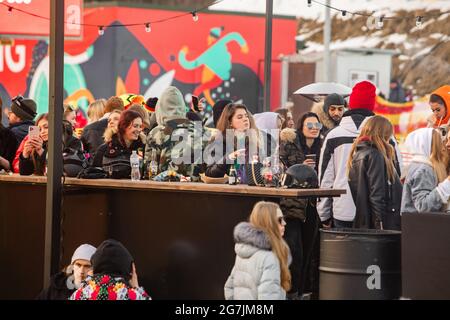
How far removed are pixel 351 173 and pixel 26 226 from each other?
2.81 metres

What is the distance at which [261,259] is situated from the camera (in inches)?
264

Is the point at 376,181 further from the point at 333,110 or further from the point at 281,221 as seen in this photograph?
the point at 333,110

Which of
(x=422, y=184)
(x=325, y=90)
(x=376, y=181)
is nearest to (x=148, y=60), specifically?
(x=325, y=90)

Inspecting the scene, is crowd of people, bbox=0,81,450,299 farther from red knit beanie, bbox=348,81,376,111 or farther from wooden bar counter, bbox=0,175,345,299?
wooden bar counter, bbox=0,175,345,299

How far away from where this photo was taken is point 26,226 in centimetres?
878

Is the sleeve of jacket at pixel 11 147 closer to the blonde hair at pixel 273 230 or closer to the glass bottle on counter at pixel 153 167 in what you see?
the glass bottle on counter at pixel 153 167

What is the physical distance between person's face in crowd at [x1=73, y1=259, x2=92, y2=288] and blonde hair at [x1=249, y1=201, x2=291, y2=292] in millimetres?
1329

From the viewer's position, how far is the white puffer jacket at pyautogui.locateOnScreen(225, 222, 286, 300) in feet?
21.8

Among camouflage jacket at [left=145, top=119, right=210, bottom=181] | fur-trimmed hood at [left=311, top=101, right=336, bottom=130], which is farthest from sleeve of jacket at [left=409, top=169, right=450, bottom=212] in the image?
fur-trimmed hood at [left=311, top=101, right=336, bottom=130]

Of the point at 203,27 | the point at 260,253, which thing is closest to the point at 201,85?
the point at 203,27

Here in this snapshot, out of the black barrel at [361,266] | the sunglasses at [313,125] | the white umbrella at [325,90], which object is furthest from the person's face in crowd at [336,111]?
the black barrel at [361,266]

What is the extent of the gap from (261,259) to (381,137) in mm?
2113
